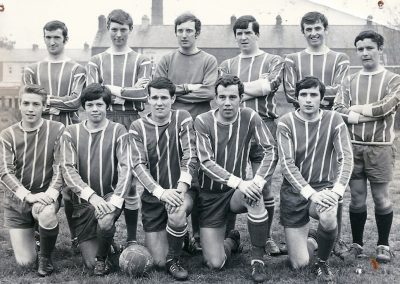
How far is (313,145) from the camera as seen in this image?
4.48m

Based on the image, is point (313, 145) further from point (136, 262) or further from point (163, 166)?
point (136, 262)

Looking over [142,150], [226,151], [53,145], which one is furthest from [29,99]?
[226,151]

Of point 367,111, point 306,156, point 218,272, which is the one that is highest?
point 367,111

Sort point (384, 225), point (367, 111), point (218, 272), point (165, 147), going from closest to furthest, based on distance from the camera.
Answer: point (218, 272)
point (165, 147)
point (367, 111)
point (384, 225)

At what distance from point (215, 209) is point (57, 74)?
7.20ft

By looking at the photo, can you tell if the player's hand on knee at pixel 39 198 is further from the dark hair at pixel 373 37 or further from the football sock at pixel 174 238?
the dark hair at pixel 373 37

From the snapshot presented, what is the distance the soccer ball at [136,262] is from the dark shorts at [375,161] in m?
2.21

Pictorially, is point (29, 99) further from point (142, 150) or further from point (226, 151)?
point (226, 151)

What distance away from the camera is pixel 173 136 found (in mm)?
4617

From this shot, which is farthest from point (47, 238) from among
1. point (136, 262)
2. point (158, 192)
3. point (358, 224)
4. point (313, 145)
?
point (358, 224)

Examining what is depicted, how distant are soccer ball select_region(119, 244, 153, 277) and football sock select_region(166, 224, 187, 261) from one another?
7.9 inches

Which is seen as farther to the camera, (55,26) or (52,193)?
(55,26)

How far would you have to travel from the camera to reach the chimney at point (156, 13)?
1875 inches

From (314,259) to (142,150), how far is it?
1.86 meters
